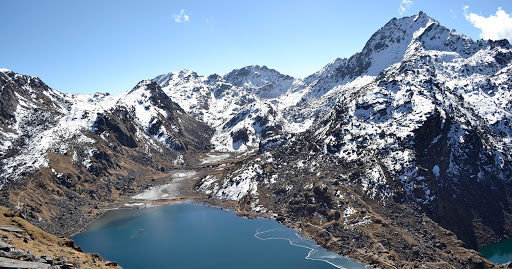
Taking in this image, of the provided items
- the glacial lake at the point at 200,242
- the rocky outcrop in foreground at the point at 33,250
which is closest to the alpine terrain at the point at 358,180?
the glacial lake at the point at 200,242

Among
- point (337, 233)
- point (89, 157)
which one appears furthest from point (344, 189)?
point (89, 157)

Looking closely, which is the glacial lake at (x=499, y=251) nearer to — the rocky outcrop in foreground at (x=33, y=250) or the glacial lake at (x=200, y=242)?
the glacial lake at (x=200, y=242)

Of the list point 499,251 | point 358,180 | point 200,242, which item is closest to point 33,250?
point 200,242

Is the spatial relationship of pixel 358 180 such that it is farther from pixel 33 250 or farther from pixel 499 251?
pixel 33 250

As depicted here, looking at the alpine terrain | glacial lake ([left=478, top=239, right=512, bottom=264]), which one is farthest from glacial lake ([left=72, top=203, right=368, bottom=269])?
glacial lake ([left=478, top=239, right=512, bottom=264])

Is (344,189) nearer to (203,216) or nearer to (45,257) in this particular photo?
(203,216)
